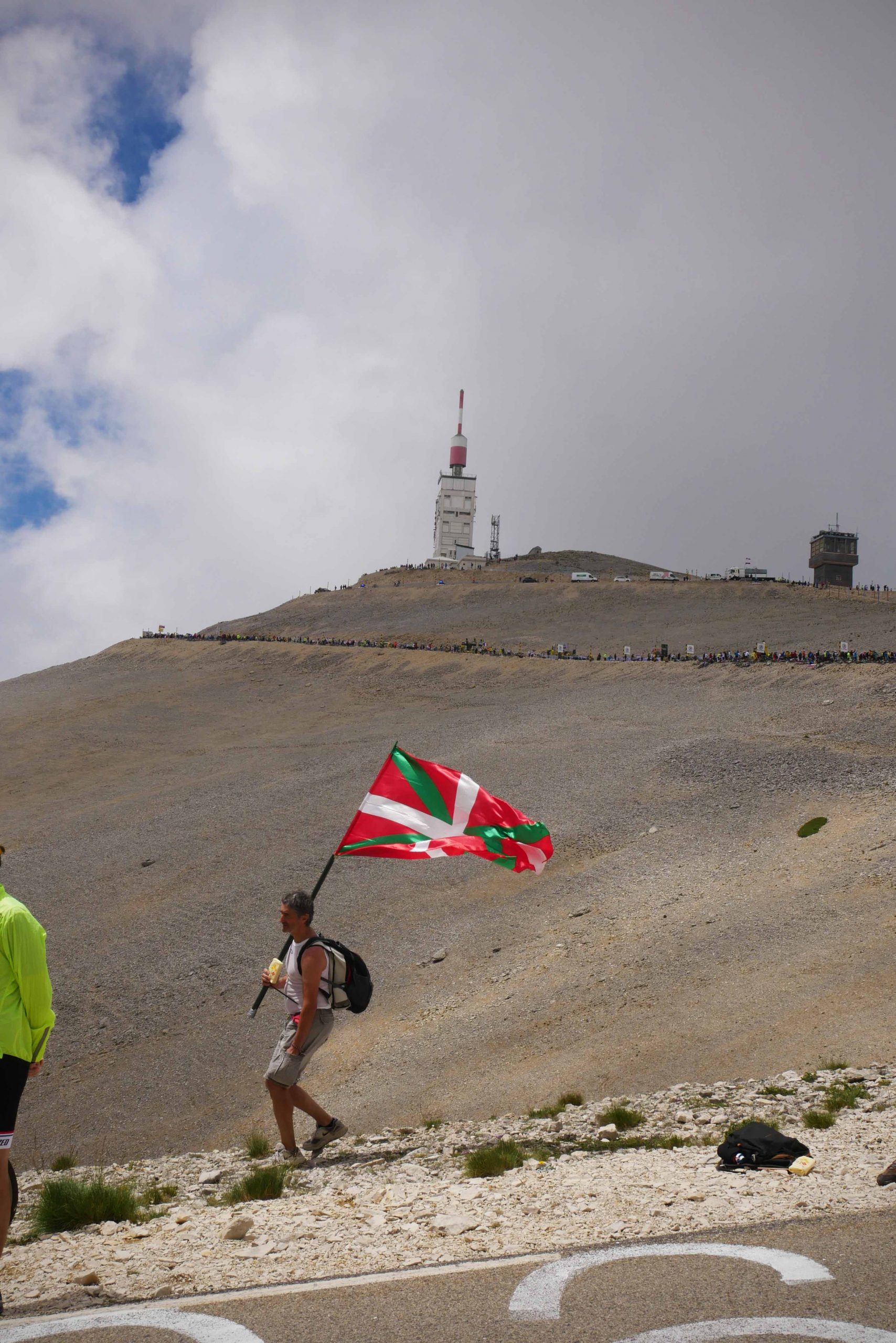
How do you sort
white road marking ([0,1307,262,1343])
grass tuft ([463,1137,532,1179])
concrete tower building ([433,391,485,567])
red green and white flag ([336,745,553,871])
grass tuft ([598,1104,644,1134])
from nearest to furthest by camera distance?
white road marking ([0,1307,262,1343]) → grass tuft ([463,1137,532,1179]) → grass tuft ([598,1104,644,1134]) → red green and white flag ([336,745,553,871]) → concrete tower building ([433,391,485,567])

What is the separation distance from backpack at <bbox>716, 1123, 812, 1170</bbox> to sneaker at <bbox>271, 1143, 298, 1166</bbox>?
133 inches

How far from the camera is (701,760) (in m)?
27.5

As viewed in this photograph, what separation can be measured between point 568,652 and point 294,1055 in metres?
53.6

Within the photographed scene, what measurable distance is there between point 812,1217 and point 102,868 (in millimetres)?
23404

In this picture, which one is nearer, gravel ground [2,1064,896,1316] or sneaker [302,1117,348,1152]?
gravel ground [2,1064,896,1316]

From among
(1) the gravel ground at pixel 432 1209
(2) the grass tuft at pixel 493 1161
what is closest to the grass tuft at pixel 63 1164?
(1) the gravel ground at pixel 432 1209

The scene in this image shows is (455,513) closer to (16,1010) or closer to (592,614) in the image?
(592,614)

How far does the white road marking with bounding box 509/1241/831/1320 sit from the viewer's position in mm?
4348

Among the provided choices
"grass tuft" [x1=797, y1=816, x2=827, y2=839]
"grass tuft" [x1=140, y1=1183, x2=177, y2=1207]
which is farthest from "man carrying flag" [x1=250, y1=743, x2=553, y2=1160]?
"grass tuft" [x1=797, y1=816, x2=827, y2=839]

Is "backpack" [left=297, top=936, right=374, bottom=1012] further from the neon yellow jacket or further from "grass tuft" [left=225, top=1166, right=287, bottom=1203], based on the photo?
the neon yellow jacket

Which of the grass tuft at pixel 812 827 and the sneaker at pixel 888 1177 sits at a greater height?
the grass tuft at pixel 812 827

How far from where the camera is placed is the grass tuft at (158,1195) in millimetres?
7156

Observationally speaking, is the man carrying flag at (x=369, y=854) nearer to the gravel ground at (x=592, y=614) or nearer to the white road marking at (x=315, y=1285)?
the white road marking at (x=315, y=1285)

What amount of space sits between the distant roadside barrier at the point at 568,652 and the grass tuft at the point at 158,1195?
38.3m
